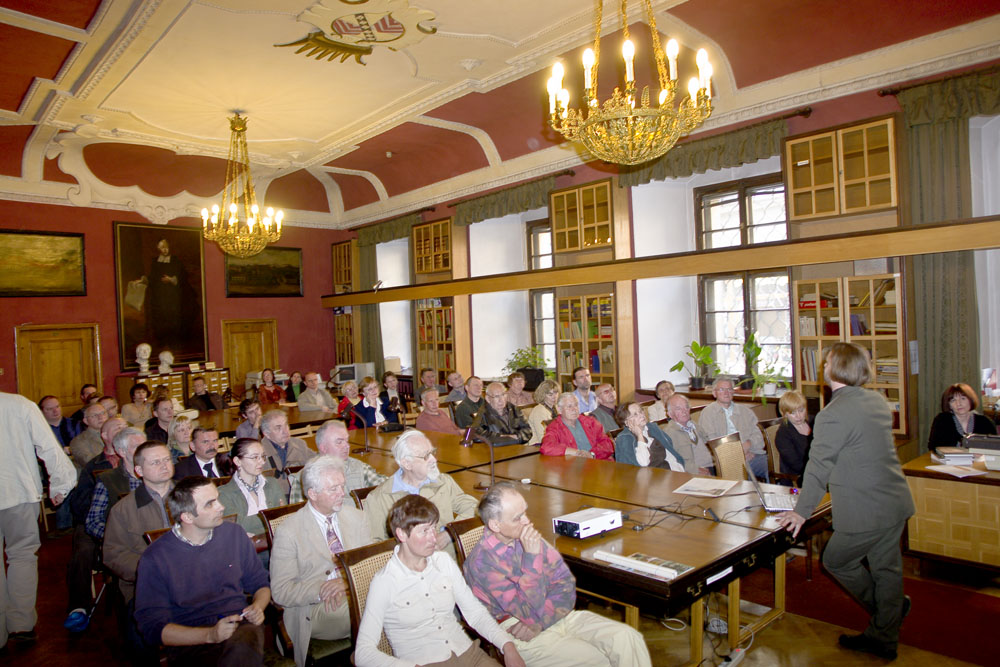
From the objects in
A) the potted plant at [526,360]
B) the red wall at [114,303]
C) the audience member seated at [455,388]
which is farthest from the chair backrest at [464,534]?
the red wall at [114,303]

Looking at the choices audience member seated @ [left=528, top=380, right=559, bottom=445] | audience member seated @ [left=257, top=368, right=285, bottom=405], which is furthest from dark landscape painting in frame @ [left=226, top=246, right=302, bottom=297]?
audience member seated @ [left=528, top=380, right=559, bottom=445]

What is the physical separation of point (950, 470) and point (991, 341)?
255cm

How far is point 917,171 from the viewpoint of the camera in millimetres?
6008

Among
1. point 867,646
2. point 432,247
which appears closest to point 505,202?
point 432,247

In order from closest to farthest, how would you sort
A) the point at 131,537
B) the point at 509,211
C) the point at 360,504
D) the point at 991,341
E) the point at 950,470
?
the point at 131,537 → the point at 360,504 → the point at 950,470 → the point at 991,341 → the point at 509,211

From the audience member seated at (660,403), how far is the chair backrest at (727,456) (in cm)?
170

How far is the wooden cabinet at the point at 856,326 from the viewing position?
242 inches

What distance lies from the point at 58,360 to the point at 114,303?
1296 mm

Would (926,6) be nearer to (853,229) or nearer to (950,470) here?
(853,229)

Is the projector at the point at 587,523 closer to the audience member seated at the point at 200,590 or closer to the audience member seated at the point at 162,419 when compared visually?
the audience member seated at the point at 200,590

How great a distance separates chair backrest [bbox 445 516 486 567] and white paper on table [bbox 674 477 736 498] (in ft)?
4.67

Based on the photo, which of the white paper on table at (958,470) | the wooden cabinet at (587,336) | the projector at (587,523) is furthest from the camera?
the wooden cabinet at (587,336)

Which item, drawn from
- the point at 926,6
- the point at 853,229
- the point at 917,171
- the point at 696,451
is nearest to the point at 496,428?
the point at 696,451

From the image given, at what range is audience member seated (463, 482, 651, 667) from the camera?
2787 mm
